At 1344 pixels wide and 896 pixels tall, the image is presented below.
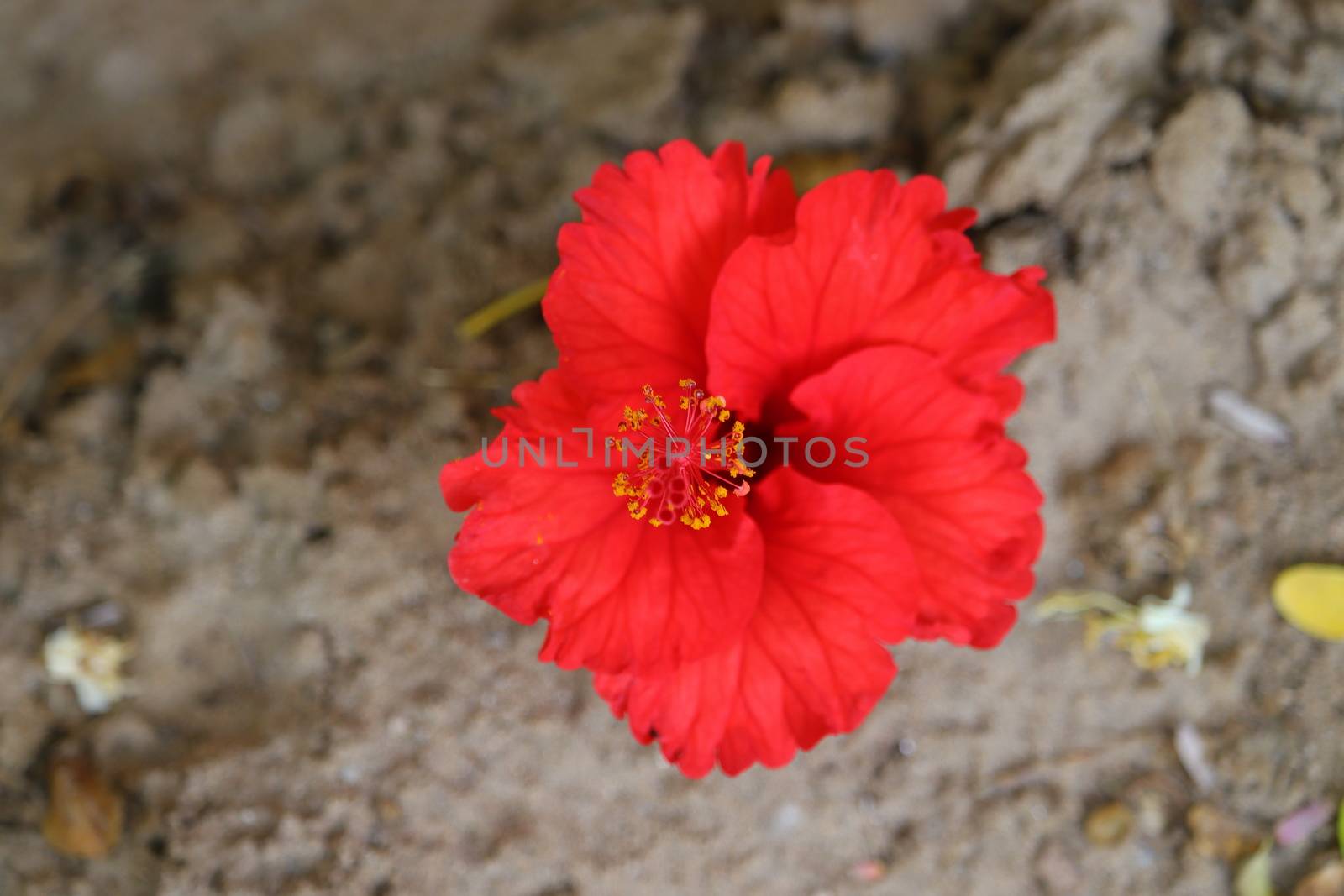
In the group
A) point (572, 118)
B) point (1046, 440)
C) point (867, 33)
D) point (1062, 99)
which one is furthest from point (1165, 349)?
point (572, 118)

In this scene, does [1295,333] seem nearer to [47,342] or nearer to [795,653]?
[795,653]

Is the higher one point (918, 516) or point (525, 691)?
point (918, 516)

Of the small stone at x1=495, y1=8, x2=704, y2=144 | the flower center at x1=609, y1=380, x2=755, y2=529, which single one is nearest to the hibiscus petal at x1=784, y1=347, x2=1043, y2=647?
the flower center at x1=609, y1=380, x2=755, y2=529

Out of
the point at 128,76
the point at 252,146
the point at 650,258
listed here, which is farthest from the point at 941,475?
the point at 128,76

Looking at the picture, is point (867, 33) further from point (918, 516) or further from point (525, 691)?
point (525, 691)

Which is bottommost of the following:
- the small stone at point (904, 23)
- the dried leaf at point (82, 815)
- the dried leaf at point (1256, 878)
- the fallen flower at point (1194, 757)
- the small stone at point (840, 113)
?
the dried leaf at point (1256, 878)

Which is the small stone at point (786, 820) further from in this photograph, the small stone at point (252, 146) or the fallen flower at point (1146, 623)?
the small stone at point (252, 146)

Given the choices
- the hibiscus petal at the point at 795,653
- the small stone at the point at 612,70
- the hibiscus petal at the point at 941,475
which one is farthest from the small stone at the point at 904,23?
the hibiscus petal at the point at 795,653
